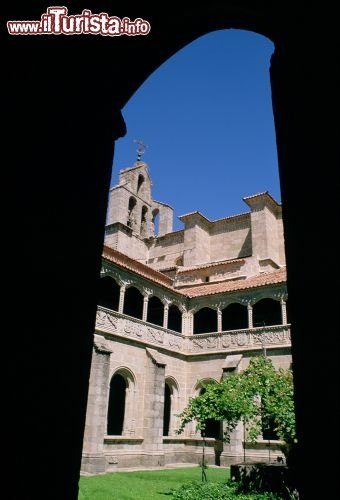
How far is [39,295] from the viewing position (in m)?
2.57

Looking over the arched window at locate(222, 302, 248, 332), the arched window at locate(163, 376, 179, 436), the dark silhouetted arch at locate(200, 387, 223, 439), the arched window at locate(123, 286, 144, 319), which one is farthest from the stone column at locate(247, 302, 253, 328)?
the arched window at locate(123, 286, 144, 319)

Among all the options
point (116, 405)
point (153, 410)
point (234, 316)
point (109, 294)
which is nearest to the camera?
point (153, 410)

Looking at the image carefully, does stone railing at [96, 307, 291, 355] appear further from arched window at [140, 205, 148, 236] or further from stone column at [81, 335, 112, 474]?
arched window at [140, 205, 148, 236]

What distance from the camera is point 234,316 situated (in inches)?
883

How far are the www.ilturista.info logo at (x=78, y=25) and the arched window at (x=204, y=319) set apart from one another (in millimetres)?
20471

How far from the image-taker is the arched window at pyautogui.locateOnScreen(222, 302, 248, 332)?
22.1m

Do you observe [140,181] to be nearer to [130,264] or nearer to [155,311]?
[130,264]

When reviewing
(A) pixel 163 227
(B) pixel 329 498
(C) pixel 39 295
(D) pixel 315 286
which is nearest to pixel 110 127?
(C) pixel 39 295

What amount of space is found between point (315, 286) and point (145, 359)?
18.0 meters

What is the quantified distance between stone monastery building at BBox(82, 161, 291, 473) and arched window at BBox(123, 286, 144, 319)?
5 cm

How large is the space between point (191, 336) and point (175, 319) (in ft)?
5.87

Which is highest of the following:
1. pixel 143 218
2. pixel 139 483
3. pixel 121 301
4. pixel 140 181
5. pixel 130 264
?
pixel 140 181

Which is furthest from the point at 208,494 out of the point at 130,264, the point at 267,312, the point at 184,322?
the point at 130,264

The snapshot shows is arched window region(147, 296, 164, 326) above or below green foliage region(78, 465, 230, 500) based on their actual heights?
above
